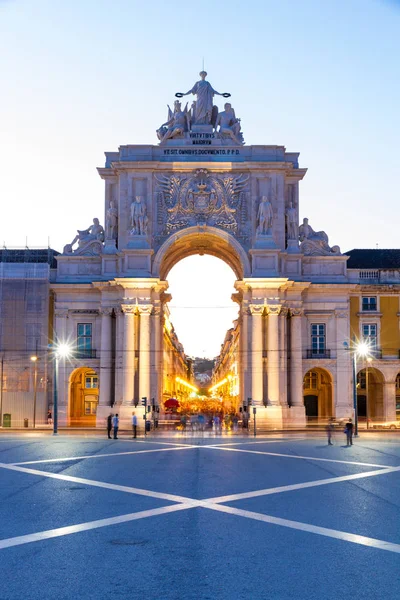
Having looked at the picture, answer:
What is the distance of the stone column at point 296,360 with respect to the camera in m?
63.6

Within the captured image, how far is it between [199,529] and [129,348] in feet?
158

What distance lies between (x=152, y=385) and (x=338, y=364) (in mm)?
15706

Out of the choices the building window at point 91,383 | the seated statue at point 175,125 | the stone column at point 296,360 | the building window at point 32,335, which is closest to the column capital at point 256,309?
the stone column at point 296,360

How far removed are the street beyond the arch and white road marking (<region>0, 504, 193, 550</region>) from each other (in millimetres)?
23

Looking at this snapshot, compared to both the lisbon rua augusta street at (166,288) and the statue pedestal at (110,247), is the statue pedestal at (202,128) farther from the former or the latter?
the statue pedestal at (110,247)

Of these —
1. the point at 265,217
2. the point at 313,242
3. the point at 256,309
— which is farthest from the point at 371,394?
the point at 265,217

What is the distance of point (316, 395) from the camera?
73000 mm

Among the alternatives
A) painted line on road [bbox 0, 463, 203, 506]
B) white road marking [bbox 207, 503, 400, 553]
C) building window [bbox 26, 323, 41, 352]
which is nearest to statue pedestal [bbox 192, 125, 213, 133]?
building window [bbox 26, 323, 41, 352]

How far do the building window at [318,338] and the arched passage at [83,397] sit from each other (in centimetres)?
1924

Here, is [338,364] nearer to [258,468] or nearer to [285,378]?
[285,378]

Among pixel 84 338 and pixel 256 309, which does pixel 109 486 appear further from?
pixel 84 338

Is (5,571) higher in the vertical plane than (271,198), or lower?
lower

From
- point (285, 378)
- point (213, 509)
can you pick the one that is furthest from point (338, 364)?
point (213, 509)

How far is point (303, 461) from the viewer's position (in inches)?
1184
